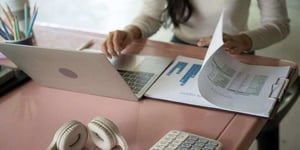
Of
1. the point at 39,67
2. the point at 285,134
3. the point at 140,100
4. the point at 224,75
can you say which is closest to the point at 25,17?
the point at 39,67

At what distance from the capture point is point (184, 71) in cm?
103

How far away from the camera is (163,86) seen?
3.18 feet

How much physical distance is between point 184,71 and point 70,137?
1.19 feet

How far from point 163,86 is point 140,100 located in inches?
2.6

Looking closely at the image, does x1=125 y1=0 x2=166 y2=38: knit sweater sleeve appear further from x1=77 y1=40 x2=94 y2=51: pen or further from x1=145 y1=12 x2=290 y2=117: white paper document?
x1=145 y1=12 x2=290 y2=117: white paper document

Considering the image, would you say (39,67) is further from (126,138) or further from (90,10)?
(90,10)

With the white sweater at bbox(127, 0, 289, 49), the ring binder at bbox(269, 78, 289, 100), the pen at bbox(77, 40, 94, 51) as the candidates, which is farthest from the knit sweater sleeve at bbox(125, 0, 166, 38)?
the ring binder at bbox(269, 78, 289, 100)

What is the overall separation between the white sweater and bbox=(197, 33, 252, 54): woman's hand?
149 millimetres

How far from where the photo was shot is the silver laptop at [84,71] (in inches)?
34.2

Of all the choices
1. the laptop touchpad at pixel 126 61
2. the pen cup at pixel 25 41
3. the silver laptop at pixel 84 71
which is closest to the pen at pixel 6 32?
the pen cup at pixel 25 41

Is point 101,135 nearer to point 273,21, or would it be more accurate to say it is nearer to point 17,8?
point 17,8

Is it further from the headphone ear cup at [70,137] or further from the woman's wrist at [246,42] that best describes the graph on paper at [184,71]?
the headphone ear cup at [70,137]

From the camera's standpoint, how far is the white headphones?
76cm

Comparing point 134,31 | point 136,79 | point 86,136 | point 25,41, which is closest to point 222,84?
point 136,79
